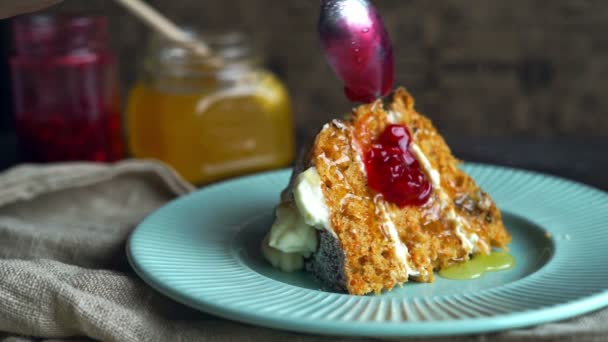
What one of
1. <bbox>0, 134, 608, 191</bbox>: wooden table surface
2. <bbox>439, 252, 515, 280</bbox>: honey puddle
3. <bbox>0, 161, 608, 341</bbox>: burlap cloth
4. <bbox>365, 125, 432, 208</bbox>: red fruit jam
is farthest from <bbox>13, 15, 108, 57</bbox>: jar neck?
<bbox>439, 252, 515, 280</bbox>: honey puddle

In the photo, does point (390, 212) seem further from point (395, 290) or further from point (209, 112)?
point (209, 112)

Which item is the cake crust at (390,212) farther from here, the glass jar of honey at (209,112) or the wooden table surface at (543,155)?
the glass jar of honey at (209,112)

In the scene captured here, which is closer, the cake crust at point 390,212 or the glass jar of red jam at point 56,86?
the cake crust at point 390,212

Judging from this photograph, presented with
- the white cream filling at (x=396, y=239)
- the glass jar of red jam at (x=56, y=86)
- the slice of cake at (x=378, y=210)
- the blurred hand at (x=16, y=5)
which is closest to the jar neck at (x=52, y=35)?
the glass jar of red jam at (x=56, y=86)

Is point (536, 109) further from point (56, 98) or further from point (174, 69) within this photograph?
point (56, 98)

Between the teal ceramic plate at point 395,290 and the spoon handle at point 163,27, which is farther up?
the spoon handle at point 163,27

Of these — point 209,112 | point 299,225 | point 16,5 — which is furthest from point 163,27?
point 299,225

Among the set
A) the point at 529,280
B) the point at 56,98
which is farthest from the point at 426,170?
the point at 56,98
